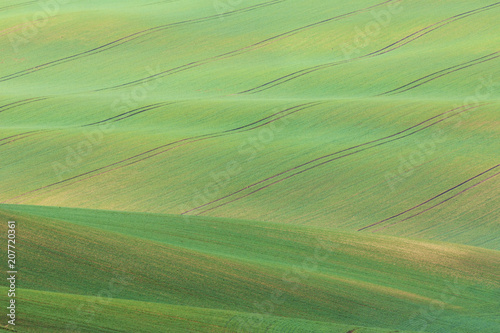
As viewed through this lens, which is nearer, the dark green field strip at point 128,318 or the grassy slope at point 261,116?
the dark green field strip at point 128,318

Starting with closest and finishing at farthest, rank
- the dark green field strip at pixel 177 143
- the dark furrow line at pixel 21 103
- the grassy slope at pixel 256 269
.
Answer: the grassy slope at pixel 256 269 → the dark green field strip at pixel 177 143 → the dark furrow line at pixel 21 103

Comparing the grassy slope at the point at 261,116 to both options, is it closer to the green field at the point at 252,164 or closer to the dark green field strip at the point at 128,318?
the green field at the point at 252,164

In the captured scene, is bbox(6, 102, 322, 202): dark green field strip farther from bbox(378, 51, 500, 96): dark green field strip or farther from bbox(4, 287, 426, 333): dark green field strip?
bbox(4, 287, 426, 333): dark green field strip

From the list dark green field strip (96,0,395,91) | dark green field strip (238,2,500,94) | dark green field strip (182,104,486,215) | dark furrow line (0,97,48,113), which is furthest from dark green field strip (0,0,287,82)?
dark green field strip (182,104,486,215)

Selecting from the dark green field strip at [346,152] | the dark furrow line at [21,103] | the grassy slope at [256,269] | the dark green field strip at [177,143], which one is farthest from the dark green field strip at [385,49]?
the grassy slope at [256,269]

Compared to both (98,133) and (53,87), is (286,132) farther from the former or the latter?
(53,87)

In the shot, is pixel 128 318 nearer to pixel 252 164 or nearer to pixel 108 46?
pixel 252 164
